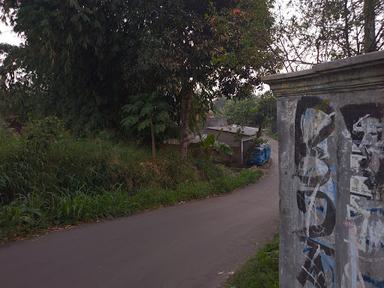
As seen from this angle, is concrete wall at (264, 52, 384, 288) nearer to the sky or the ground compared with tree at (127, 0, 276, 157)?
nearer to the ground

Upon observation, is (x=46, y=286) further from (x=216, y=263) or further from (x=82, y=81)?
(x=82, y=81)

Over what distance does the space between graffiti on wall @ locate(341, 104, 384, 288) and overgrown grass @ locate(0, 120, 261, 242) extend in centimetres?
675

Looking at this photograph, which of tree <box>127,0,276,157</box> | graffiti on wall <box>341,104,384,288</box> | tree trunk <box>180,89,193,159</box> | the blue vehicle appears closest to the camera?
graffiti on wall <box>341,104,384,288</box>

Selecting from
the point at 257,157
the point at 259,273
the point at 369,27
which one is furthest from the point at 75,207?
the point at 257,157

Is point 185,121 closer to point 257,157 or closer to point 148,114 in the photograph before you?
point 148,114

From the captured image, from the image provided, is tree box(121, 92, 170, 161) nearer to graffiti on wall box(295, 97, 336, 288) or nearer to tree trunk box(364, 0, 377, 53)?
tree trunk box(364, 0, 377, 53)

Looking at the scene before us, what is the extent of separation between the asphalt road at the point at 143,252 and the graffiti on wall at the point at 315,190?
8.78 ft

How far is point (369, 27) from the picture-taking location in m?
6.03

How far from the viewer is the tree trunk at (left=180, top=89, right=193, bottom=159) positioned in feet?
51.2

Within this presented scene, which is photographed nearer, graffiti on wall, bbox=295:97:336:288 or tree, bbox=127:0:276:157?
graffiti on wall, bbox=295:97:336:288

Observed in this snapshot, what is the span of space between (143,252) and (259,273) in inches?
94.3

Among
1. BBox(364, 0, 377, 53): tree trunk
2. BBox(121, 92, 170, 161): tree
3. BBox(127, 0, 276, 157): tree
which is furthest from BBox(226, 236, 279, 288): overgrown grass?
BBox(121, 92, 170, 161): tree

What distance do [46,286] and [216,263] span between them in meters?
2.73

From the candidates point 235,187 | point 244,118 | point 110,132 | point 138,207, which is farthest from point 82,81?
point 244,118
